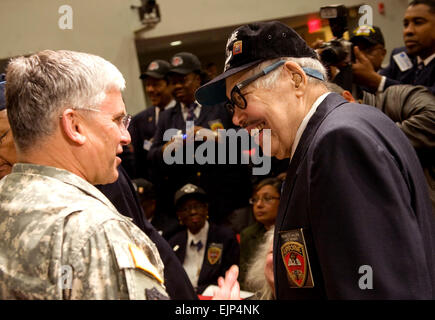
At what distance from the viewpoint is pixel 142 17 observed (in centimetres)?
482

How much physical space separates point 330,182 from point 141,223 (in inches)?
46.2

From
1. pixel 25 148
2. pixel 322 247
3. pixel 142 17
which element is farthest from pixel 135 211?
pixel 142 17

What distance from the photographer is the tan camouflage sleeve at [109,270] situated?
963mm

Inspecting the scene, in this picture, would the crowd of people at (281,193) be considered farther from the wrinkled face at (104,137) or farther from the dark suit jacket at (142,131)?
the dark suit jacket at (142,131)

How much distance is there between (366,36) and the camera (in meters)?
3.02

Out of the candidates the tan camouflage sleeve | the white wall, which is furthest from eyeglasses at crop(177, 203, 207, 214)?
the tan camouflage sleeve

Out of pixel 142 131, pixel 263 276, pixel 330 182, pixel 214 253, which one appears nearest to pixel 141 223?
pixel 263 276

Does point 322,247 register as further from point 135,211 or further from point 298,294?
point 135,211

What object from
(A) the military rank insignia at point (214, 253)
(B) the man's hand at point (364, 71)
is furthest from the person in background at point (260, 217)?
(B) the man's hand at point (364, 71)

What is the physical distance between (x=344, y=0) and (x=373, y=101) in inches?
78.9

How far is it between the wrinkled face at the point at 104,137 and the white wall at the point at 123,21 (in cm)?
307

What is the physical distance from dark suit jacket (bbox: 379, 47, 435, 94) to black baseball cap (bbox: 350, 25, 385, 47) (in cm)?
24

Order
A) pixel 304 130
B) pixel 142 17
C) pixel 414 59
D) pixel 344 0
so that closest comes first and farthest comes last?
pixel 304 130 < pixel 414 59 < pixel 344 0 < pixel 142 17

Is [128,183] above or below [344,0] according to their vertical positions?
below
